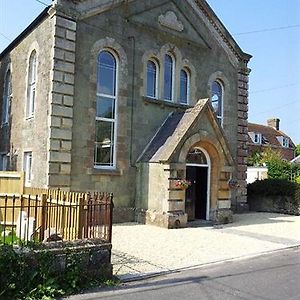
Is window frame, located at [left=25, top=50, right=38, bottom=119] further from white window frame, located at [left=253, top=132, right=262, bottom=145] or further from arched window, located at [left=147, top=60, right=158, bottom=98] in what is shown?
white window frame, located at [left=253, top=132, right=262, bottom=145]

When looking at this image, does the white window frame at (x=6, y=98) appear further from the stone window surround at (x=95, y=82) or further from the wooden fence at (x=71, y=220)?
the wooden fence at (x=71, y=220)

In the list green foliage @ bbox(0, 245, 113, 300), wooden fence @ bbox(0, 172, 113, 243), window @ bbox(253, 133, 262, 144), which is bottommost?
green foliage @ bbox(0, 245, 113, 300)

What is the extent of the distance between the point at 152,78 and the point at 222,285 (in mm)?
11695

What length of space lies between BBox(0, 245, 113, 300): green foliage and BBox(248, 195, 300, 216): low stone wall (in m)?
17.5

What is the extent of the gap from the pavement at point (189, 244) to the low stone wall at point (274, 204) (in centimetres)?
526

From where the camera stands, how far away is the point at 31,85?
1644 cm

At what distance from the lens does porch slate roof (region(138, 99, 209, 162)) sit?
595 inches

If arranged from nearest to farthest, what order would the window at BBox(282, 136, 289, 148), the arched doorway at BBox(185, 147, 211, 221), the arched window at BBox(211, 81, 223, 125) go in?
the arched doorway at BBox(185, 147, 211, 221) → the arched window at BBox(211, 81, 223, 125) → the window at BBox(282, 136, 289, 148)

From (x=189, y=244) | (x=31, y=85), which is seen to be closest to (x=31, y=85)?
(x=31, y=85)

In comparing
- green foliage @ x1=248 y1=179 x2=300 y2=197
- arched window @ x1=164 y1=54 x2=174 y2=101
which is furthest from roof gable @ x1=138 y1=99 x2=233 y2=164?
green foliage @ x1=248 y1=179 x2=300 y2=197

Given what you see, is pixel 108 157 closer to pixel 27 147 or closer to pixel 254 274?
pixel 27 147

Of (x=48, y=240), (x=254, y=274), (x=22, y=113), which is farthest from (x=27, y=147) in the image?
(x=254, y=274)

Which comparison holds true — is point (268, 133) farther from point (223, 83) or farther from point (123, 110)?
point (123, 110)

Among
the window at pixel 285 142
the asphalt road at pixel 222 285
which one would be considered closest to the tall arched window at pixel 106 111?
the asphalt road at pixel 222 285
